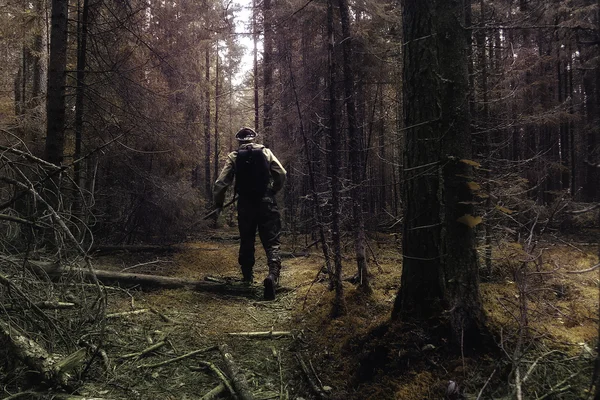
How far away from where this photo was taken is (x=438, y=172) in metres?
3.35

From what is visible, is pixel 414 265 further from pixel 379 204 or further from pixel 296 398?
pixel 379 204

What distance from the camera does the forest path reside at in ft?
11.1

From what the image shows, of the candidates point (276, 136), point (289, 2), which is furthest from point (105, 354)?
point (276, 136)

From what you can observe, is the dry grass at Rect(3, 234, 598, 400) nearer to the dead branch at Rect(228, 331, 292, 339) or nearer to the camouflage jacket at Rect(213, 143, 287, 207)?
the dead branch at Rect(228, 331, 292, 339)

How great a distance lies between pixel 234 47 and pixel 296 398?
82.2 feet

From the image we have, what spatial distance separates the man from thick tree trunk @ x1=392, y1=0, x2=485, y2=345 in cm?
356

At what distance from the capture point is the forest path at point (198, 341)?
11.1 ft

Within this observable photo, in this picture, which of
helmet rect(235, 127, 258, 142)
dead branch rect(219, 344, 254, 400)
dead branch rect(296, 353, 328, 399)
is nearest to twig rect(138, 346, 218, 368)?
dead branch rect(219, 344, 254, 400)

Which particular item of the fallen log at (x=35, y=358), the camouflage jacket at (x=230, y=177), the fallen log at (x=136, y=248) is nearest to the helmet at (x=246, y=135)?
the camouflage jacket at (x=230, y=177)

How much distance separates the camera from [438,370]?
9.66 ft

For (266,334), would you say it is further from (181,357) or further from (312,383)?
(312,383)

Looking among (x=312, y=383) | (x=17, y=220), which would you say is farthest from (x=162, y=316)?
(x=312, y=383)

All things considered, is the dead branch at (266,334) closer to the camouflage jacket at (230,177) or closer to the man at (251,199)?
the man at (251,199)

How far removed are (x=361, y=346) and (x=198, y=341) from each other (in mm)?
1956
